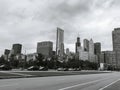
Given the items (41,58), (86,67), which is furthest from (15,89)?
(86,67)

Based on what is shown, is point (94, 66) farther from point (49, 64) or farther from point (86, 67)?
point (49, 64)

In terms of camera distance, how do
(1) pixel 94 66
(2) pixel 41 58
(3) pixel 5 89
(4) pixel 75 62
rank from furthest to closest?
(1) pixel 94 66 < (4) pixel 75 62 < (2) pixel 41 58 < (3) pixel 5 89

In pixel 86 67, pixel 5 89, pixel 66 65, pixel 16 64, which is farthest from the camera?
pixel 86 67

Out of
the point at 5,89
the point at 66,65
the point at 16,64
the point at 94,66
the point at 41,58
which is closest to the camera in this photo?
the point at 5,89

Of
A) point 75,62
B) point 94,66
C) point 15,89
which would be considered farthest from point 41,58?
point 15,89

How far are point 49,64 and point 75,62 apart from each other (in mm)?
33827

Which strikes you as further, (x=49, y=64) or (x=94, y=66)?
(x=94, y=66)

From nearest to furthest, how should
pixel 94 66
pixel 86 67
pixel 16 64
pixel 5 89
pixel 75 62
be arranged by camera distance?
pixel 5 89
pixel 16 64
pixel 75 62
pixel 86 67
pixel 94 66

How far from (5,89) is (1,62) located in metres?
105

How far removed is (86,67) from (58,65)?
1838 inches

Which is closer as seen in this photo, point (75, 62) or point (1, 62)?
point (1, 62)

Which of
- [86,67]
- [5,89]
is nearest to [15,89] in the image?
[5,89]

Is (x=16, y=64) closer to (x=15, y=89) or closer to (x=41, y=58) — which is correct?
(x=41, y=58)

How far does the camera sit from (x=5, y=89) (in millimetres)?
12992
